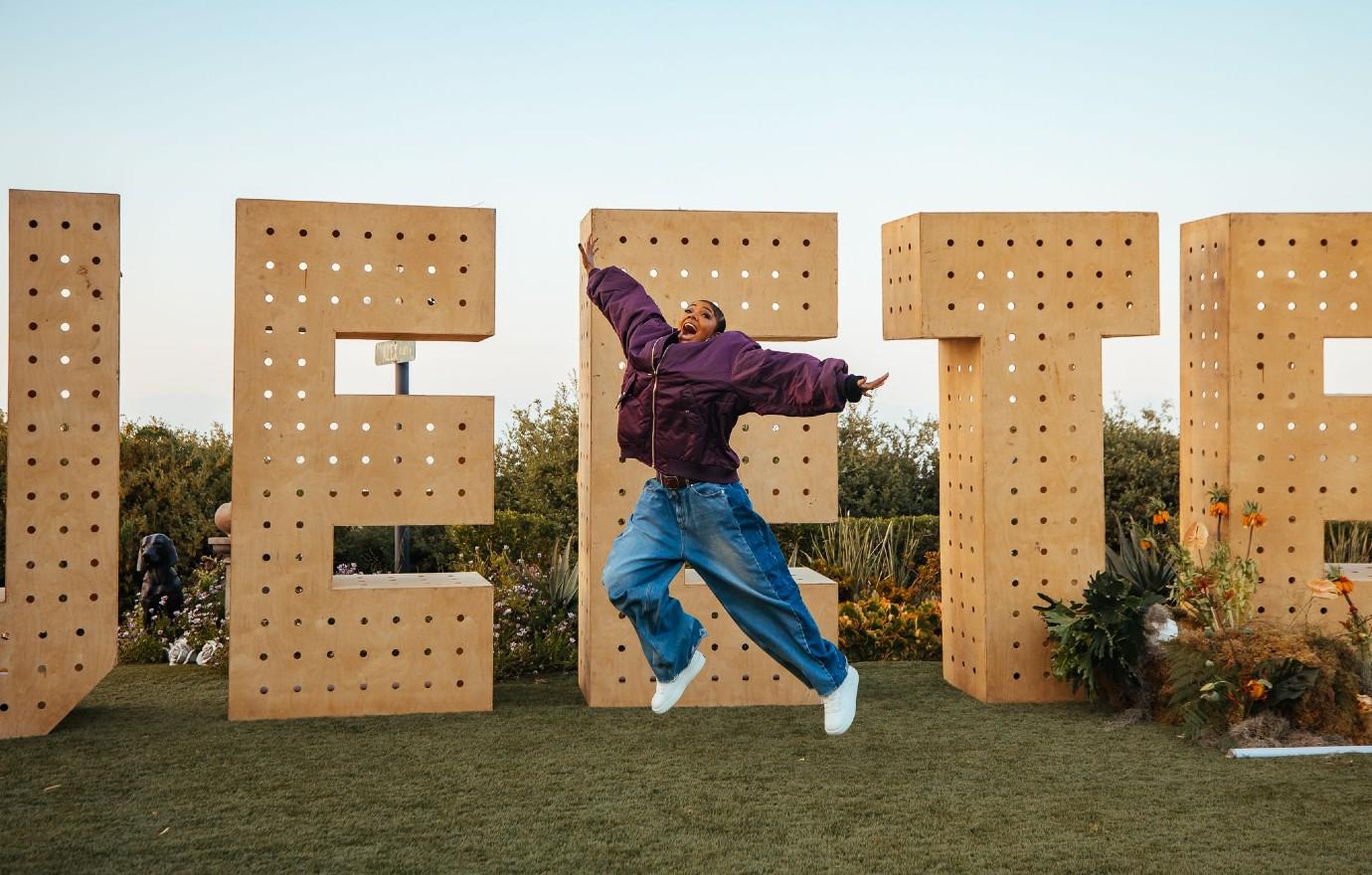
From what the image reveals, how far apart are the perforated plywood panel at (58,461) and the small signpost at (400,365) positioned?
2.81m

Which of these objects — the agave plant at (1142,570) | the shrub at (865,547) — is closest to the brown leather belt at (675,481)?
the agave plant at (1142,570)

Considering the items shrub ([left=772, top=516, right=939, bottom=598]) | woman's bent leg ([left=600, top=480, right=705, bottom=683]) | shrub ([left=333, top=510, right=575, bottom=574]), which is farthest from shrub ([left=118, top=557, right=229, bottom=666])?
woman's bent leg ([left=600, top=480, right=705, bottom=683])

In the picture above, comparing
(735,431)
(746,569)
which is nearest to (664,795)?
(746,569)

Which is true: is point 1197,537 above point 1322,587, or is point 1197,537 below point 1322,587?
above

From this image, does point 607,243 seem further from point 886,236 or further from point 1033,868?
point 1033,868

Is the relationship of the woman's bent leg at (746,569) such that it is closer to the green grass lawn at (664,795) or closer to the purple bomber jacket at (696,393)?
the purple bomber jacket at (696,393)

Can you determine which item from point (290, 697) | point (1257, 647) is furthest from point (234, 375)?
point (1257, 647)

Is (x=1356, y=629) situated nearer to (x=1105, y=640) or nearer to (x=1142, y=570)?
(x=1105, y=640)

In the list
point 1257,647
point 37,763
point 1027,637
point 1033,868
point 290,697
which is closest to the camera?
point 1033,868

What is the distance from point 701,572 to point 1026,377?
331cm

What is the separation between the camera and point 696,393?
6.45 meters

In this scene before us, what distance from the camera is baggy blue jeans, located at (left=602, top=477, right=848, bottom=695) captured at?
6504mm

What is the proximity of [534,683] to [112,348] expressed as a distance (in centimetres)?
345

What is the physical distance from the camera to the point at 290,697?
8.46 m
